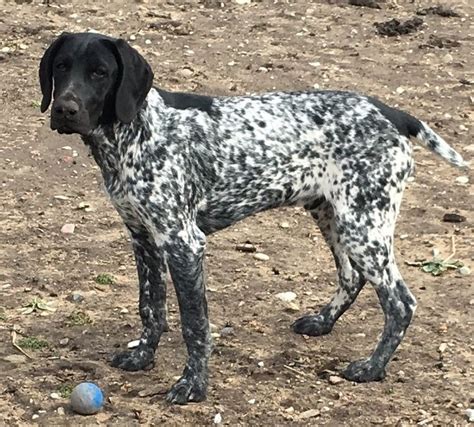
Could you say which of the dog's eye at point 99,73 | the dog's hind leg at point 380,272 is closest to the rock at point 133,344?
the dog's hind leg at point 380,272

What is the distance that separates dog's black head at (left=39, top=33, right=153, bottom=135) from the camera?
5.36m

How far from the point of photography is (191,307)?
227 inches

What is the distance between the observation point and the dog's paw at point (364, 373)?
6.11 metres

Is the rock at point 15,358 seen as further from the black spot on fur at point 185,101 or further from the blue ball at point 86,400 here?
the black spot on fur at point 185,101

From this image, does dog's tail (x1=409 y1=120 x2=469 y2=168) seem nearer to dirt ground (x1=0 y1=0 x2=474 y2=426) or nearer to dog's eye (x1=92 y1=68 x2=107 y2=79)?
dirt ground (x1=0 y1=0 x2=474 y2=426)

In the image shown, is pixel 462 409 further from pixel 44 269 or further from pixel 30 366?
pixel 44 269

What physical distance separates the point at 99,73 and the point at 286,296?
2.37 meters

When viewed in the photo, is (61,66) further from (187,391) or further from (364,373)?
(364,373)

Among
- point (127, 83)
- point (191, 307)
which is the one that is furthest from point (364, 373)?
point (127, 83)

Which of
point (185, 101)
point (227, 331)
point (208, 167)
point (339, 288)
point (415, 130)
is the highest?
point (185, 101)

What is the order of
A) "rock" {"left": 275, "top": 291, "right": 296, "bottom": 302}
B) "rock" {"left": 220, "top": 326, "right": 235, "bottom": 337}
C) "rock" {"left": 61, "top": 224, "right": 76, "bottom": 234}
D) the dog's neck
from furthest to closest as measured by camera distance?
"rock" {"left": 61, "top": 224, "right": 76, "bottom": 234} → "rock" {"left": 275, "top": 291, "right": 296, "bottom": 302} → "rock" {"left": 220, "top": 326, "right": 235, "bottom": 337} → the dog's neck

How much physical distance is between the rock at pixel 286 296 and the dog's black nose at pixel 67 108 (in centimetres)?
239

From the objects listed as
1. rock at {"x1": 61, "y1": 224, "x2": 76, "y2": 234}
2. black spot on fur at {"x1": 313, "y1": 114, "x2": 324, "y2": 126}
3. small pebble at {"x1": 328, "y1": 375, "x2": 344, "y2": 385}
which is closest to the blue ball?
small pebble at {"x1": 328, "y1": 375, "x2": 344, "y2": 385}

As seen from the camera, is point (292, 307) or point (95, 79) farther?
point (292, 307)
